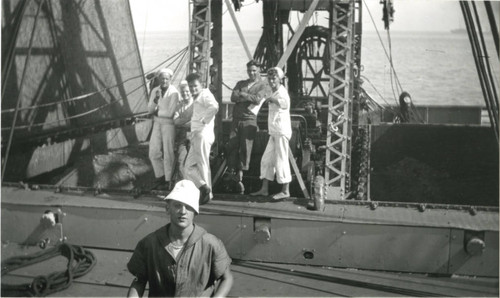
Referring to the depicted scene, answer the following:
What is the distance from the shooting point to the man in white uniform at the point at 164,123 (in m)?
8.62

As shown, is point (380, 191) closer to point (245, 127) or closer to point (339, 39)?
point (339, 39)

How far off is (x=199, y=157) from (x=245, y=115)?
3.55 ft

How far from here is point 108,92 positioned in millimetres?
13211

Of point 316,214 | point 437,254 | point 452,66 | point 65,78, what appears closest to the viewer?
point 437,254

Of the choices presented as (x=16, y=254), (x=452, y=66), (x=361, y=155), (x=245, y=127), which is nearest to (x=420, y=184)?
(x=361, y=155)

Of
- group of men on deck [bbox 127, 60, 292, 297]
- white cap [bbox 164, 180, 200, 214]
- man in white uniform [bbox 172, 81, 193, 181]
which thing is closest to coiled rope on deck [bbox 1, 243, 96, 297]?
group of men on deck [bbox 127, 60, 292, 297]

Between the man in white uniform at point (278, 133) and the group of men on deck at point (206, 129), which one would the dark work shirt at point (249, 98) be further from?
the man in white uniform at point (278, 133)

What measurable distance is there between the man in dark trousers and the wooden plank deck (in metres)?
2.05

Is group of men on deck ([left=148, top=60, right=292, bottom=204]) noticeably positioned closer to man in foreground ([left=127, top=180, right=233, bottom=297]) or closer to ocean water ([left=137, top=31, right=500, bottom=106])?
man in foreground ([left=127, top=180, right=233, bottom=297])

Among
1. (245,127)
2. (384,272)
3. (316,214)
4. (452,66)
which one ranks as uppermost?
(452,66)

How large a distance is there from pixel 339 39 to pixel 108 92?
5.60 metres

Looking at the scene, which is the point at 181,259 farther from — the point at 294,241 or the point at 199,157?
the point at 199,157

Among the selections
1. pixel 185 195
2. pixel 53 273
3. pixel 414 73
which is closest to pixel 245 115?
pixel 53 273

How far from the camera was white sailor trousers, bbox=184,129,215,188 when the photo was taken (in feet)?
26.5
